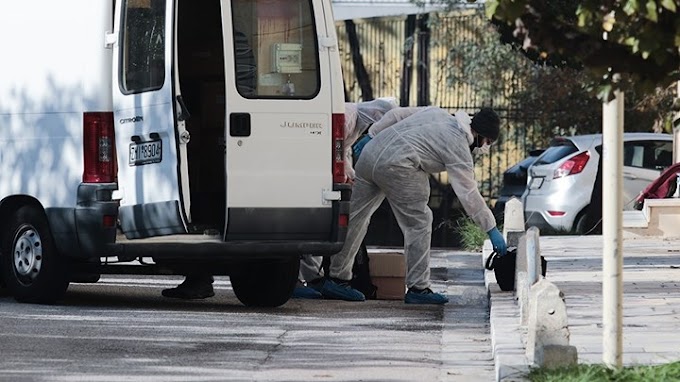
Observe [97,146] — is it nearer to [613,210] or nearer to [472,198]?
[472,198]

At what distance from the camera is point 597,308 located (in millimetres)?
11320

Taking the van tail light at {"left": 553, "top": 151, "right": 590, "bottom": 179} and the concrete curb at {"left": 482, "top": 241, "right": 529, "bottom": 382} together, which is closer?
the concrete curb at {"left": 482, "top": 241, "right": 529, "bottom": 382}

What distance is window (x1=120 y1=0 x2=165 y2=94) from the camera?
11.6m

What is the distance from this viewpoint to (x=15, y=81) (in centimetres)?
1221

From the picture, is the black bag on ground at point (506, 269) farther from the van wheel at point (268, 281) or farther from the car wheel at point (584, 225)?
the car wheel at point (584, 225)

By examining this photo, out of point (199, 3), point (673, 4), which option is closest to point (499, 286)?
point (199, 3)

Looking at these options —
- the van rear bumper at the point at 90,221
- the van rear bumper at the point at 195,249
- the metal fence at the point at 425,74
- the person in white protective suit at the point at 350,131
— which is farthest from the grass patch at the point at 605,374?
the metal fence at the point at 425,74

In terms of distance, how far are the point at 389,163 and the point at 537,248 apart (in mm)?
2452

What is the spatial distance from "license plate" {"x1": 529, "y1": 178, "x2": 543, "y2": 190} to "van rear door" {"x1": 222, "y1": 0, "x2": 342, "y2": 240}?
9.93 metres

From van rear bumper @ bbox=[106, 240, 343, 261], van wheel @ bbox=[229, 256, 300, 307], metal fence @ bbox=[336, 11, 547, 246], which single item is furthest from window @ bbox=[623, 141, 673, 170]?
van rear bumper @ bbox=[106, 240, 343, 261]

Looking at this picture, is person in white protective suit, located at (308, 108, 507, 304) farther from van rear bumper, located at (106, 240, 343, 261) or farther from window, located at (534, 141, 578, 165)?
window, located at (534, 141, 578, 165)

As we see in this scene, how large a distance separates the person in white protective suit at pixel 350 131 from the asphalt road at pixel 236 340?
361mm

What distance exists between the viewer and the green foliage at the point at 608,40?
6562 millimetres

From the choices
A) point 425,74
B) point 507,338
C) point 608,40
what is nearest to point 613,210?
point 608,40
